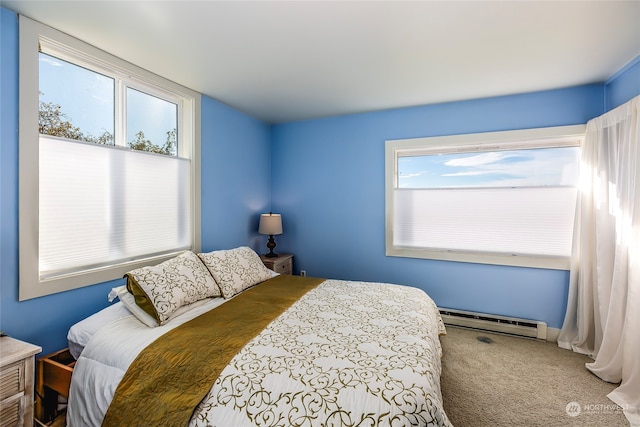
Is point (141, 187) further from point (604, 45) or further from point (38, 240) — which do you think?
point (604, 45)

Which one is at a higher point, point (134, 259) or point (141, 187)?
point (141, 187)

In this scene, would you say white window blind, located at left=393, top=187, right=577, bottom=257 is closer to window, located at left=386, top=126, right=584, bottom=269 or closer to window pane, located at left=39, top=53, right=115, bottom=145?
window, located at left=386, top=126, right=584, bottom=269

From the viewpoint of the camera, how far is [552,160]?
2898mm

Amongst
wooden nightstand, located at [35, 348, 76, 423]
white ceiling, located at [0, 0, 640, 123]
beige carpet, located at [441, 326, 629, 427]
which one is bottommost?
beige carpet, located at [441, 326, 629, 427]

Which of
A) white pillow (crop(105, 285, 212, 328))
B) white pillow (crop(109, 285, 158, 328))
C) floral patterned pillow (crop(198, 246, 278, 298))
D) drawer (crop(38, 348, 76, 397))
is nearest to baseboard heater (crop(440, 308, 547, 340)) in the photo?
floral patterned pillow (crop(198, 246, 278, 298))

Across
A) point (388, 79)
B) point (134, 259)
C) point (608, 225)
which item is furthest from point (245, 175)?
point (608, 225)

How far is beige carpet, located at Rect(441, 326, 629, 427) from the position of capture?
1.83m

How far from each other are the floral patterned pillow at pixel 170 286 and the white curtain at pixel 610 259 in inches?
120

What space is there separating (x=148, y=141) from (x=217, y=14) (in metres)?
1.38

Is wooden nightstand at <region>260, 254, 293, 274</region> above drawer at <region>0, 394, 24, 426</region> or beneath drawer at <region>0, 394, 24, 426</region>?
above

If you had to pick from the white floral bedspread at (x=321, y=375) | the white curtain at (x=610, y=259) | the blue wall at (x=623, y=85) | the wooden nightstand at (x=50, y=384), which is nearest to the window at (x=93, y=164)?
the wooden nightstand at (x=50, y=384)

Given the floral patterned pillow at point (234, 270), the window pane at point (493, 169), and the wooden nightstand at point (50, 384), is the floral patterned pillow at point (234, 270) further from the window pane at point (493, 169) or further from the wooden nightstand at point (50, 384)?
the window pane at point (493, 169)

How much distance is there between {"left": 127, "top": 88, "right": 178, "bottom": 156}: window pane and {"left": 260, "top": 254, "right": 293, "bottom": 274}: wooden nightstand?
1.63 meters

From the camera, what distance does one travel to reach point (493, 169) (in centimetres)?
309
